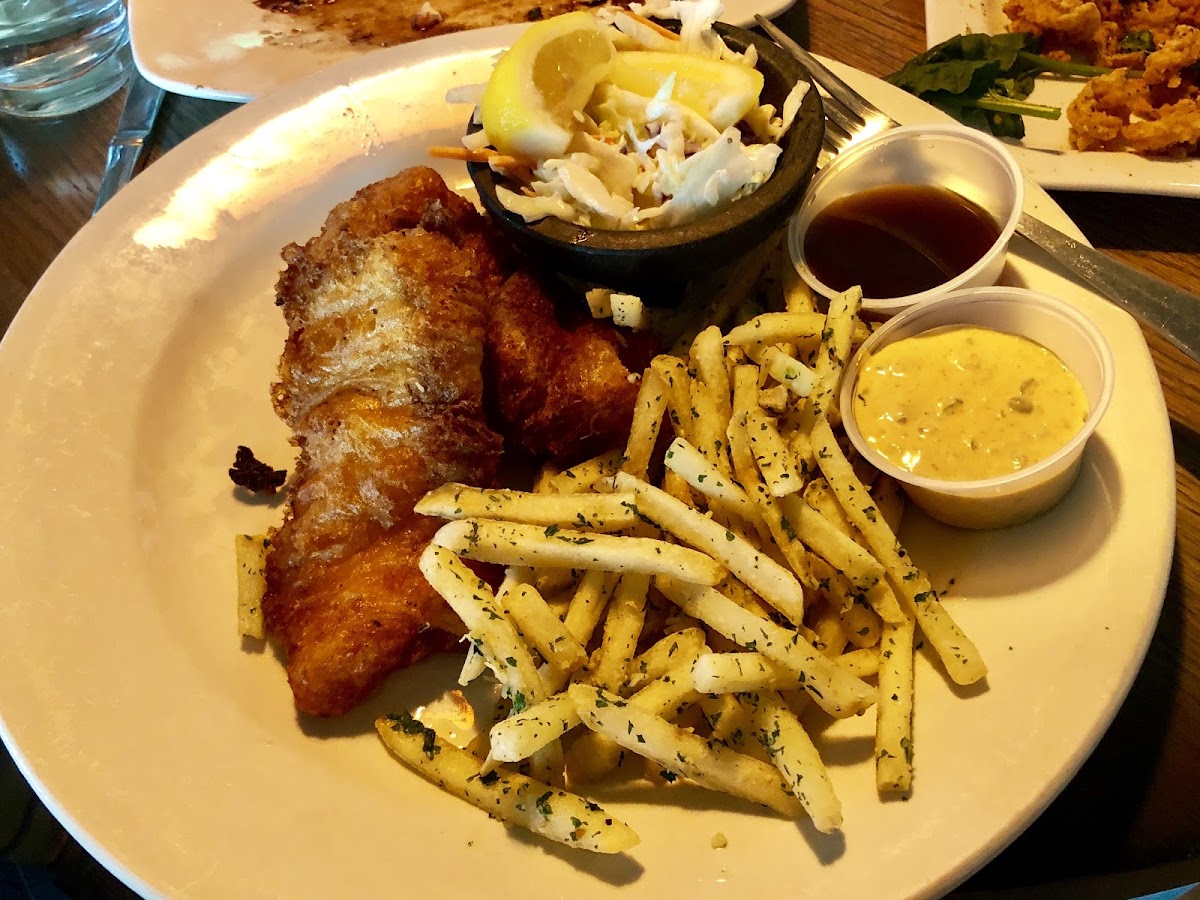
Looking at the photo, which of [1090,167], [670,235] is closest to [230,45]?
[670,235]

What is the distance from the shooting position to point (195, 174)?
2.73 meters

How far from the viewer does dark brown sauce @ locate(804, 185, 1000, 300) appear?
89.1 inches

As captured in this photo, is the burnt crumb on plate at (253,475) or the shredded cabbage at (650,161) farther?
the burnt crumb on plate at (253,475)

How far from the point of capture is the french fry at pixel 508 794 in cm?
149

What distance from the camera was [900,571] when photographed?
5.75 ft

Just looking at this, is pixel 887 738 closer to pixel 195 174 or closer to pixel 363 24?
pixel 195 174

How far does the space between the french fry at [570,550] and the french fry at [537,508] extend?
0.08 ft

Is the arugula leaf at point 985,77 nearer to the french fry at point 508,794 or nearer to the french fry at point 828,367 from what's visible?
the french fry at point 828,367

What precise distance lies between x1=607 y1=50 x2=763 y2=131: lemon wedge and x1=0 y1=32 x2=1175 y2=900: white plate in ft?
2.23

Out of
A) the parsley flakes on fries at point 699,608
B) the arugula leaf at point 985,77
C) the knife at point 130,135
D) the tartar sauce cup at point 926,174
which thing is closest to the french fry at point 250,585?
the parsley flakes on fries at point 699,608

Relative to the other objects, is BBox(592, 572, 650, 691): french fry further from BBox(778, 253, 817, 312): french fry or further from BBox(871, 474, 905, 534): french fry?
BBox(778, 253, 817, 312): french fry

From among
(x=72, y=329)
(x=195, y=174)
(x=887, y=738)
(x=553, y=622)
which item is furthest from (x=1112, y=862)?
(x=195, y=174)

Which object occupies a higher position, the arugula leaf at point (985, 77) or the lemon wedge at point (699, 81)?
the lemon wedge at point (699, 81)

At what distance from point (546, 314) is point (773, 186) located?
0.65 metres
